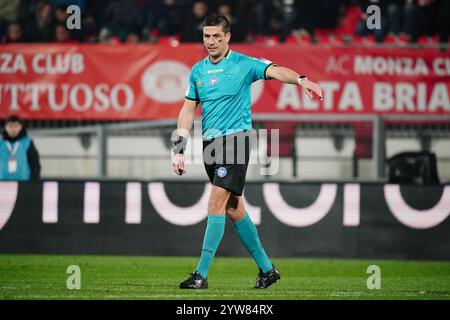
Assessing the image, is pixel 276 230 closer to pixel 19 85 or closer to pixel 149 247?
pixel 149 247

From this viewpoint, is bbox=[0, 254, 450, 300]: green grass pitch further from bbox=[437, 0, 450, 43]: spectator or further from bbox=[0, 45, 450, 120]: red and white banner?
bbox=[437, 0, 450, 43]: spectator

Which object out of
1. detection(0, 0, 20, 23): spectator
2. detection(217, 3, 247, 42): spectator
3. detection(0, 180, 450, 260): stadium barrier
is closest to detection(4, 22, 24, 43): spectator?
detection(0, 0, 20, 23): spectator

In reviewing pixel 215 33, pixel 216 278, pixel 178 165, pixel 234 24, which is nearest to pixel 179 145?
pixel 178 165

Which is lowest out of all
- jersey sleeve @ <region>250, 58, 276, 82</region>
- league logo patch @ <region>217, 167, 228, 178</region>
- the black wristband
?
league logo patch @ <region>217, 167, 228, 178</region>

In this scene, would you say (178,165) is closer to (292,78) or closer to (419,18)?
(292,78)

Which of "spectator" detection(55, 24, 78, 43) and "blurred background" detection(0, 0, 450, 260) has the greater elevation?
"spectator" detection(55, 24, 78, 43)

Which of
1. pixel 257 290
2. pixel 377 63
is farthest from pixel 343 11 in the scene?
pixel 257 290

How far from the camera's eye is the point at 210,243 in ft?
29.4

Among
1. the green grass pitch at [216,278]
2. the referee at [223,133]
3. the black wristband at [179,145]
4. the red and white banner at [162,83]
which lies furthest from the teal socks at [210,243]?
the red and white banner at [162,83]

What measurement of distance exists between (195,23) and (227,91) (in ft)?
25.1

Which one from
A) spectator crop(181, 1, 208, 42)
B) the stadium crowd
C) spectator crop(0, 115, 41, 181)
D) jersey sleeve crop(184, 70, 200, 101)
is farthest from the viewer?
spectator crop(181, 1, 208, 42)

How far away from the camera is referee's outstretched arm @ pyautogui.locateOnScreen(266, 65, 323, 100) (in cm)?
842

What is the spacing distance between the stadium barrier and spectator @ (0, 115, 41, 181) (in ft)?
2.93
